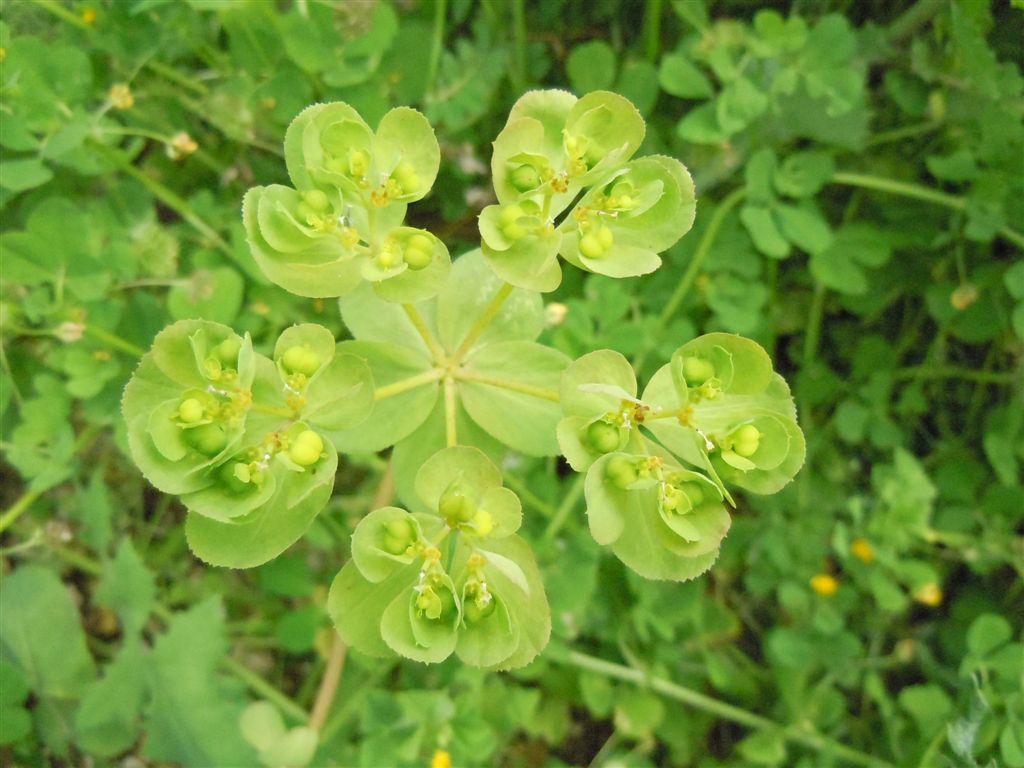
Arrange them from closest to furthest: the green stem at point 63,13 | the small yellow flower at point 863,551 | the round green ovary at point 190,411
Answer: the round green ovary at point 190,411 < the green stem at point 63,13 < the small yellow flower at point 863,551

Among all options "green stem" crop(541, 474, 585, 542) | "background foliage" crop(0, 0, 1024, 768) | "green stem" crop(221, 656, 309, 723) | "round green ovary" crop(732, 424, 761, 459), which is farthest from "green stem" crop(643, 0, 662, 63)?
"green stem" crop(221, 656, 309, 723)

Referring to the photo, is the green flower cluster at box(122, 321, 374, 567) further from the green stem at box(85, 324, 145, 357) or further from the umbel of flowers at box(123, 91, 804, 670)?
the green stem at box(85, 324, 145, 357)

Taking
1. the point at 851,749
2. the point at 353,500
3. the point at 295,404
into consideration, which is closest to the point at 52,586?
the point at 353,500

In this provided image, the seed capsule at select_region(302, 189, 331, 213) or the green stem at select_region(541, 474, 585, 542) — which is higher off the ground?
the seed capsule at select_region(302, 189, 331, 213)

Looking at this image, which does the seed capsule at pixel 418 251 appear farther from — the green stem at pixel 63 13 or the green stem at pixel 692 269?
the green stem at pixel 63 13

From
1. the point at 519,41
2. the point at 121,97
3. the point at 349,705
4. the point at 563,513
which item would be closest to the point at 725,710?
the point at 563,513

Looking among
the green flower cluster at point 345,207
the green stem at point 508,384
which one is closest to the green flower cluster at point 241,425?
the green flower cluster at point 345,207

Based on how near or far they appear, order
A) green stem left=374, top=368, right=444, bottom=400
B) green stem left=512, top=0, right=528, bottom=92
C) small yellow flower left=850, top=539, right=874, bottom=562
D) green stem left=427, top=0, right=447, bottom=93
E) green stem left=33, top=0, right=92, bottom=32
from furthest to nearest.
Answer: small yellow flower left=850, top=539, right=874, bottom=562 → green stem left=512, top=0, right=528, bottom=92 → green stem left=427, top=0, right=447, bottom=93 → green stem left=33, top=0, right=92, bottom=32 → green stem left=374, top=368, right=444, bottom=400
